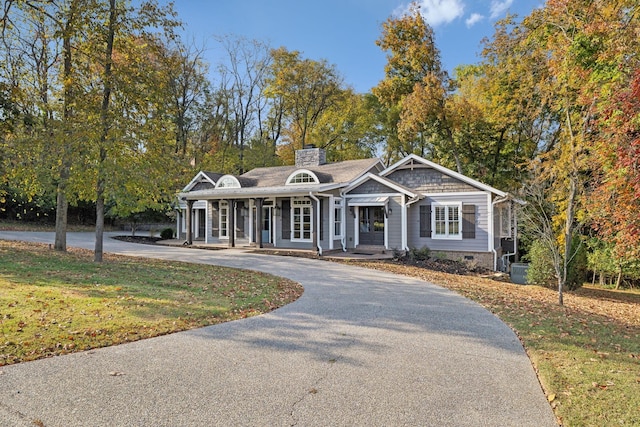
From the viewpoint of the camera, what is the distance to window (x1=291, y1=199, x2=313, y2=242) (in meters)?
19.1

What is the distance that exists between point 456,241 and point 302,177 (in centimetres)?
801

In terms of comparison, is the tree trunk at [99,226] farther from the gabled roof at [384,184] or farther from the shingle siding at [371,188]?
the shingle siding at [371,188]

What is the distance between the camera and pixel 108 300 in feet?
23.7

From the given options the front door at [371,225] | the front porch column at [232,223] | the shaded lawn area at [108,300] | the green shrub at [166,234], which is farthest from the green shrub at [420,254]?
the green shrub at [166,234]

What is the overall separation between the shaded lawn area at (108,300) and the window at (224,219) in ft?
32.1

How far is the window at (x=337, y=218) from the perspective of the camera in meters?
18.6

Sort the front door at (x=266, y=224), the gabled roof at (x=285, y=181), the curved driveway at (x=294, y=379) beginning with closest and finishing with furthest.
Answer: the curved driveway at (x=294, y=379) → the gabled roof at (x=285, y=181) → the front door at (x=266, y=224)

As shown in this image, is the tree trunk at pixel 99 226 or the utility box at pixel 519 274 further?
the utility box at pixel 519 274

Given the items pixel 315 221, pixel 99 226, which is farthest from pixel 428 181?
pixel 99 226

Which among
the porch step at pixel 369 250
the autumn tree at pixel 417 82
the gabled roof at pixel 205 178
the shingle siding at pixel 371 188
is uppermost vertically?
the autumn tree at pixel 417 82

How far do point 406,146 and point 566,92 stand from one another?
2028 cm

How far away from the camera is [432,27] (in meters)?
23.7

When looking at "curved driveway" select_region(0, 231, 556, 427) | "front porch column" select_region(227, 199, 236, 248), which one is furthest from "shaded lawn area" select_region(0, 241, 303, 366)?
"front porch column" select_region(227, 199, 236, 248)

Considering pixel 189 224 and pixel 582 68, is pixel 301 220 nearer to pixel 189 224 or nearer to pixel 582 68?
pixel 189 224
